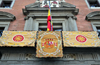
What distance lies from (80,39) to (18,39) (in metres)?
4.46

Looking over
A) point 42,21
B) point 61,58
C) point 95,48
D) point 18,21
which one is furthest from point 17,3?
point 95,48

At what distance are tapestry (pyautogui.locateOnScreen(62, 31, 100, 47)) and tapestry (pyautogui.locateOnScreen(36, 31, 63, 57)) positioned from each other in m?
0.53

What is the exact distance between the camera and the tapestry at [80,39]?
8.59 meters

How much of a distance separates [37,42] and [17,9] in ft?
21.1

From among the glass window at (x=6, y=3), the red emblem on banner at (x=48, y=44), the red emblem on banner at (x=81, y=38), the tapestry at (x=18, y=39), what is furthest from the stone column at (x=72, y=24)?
the glass window at (x=6, y=3)

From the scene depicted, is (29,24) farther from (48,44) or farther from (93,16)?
(93,16)

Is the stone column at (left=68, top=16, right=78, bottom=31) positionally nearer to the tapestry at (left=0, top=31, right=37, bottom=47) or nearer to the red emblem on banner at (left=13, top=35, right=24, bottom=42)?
the tapestry at (left=0, top=31, right=37, bottom=47)

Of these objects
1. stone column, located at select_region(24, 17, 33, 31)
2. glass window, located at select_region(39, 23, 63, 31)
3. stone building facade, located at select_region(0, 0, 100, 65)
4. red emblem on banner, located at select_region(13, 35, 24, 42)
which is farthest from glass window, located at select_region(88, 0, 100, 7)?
red emblem on banner, located at select_region(13, 35, 24, 42)

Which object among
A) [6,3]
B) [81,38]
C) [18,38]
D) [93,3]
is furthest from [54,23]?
[6,3]

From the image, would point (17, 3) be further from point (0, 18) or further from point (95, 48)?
point (95, 48)

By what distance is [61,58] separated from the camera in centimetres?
830

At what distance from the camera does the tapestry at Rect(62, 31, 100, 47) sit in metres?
8.59

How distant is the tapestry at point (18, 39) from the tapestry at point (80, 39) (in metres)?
2.38

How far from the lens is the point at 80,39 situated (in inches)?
352
